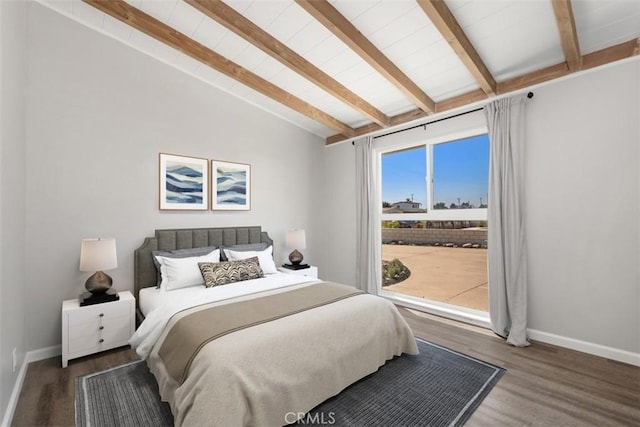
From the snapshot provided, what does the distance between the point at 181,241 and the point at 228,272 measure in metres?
0.85

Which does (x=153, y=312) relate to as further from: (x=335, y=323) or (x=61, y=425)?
(x=335, y=323)

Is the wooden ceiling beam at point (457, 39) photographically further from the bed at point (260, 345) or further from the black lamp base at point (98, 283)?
the black lamp base at point (98, 283)

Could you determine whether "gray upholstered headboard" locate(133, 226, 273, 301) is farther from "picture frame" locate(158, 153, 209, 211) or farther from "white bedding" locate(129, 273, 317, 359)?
"picture frame" locate(158, 153, 209, 211)

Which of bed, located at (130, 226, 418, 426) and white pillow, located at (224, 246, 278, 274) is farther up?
white pillow, located at (224, 246, 278, 274)

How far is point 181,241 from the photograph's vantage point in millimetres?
3492

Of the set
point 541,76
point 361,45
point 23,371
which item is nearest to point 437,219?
point 541,76

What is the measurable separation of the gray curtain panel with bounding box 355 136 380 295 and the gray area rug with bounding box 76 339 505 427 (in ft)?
6.05

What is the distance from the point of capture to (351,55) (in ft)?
9.80

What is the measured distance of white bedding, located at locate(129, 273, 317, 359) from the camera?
2225 mm

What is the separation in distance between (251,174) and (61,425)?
123 inches

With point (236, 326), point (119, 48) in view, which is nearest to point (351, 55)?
point (119, 48)

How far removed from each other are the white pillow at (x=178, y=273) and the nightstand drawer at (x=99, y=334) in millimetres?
453

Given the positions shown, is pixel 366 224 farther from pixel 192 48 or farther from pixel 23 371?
pixel 23 371

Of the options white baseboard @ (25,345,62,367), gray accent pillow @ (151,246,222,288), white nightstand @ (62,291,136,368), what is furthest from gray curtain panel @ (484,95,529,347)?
white baseboard @ (25,345,62,367)
